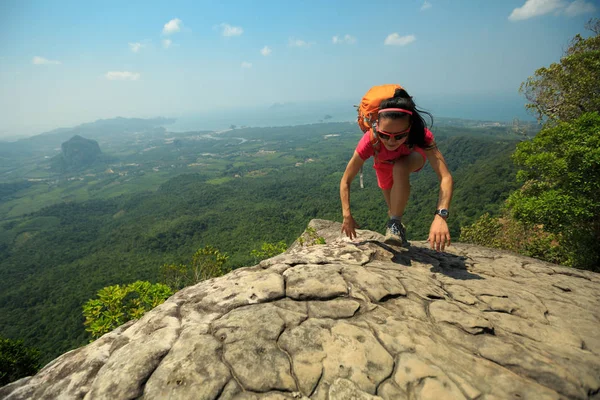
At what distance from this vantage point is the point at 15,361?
833 cm

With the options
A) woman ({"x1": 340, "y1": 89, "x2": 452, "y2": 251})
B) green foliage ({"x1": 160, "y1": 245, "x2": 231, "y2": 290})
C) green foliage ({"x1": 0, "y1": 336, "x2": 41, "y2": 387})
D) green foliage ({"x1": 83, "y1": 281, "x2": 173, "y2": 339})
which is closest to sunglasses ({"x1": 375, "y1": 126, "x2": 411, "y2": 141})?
woman ({"x1": 340, "y1": 89, "x2": 452, "y2": 251})

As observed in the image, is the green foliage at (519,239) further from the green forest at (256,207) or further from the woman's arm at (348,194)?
the woman's arm at (348,194)

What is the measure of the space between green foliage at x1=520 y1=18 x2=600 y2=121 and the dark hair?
9924mm

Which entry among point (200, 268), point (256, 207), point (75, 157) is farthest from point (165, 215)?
point (75, 157)

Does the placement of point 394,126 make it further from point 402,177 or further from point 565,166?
point 565,166

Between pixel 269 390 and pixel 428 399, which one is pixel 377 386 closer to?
pixel 428 399

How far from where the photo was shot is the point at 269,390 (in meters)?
2.02

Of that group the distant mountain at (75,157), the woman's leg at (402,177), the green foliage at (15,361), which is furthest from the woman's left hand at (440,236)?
the distant mountain at (75,157)

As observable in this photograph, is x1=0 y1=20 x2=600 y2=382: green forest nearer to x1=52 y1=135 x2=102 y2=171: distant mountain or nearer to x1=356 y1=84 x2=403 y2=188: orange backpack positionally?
x1=356 y1=84 x2=403 y2=188: orange backpack

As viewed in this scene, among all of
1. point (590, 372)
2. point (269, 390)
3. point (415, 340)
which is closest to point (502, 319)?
point (590, 372)

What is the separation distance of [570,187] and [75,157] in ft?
769

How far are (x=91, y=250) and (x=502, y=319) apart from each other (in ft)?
263

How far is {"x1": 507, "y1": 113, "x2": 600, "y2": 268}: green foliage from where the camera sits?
6.98 metres

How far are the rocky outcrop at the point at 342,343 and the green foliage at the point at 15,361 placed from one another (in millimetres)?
8868
